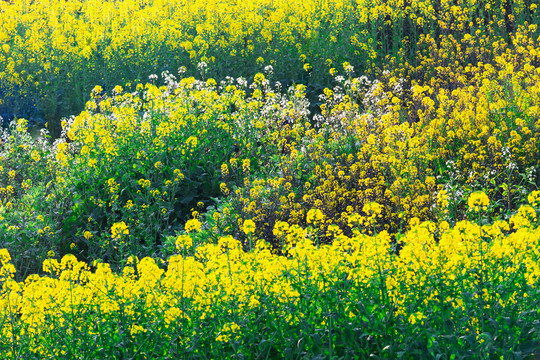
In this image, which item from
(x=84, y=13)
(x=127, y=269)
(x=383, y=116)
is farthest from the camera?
(x=84, y=13)

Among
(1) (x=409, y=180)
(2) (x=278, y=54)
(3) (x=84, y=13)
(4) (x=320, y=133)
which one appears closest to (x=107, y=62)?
(2) (x=278, y=54)

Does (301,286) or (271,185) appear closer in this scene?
(301,286)

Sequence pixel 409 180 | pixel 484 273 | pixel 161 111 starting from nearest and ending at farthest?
1. pixel 484 273
2. pixel 409 180
3. pixel 161 111

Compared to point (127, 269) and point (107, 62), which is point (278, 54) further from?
point (127, 269)

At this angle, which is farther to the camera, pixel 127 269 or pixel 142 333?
pixel 127 269

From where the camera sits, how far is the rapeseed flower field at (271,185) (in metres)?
3.50

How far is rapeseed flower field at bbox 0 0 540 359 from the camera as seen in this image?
3.50m

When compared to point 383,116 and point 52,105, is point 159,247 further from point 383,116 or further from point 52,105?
point 52,105

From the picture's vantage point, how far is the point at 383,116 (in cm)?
684

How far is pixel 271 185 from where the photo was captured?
640 cm

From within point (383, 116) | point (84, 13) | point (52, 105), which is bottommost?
point (383, 116)

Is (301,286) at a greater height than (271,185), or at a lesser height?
lesser

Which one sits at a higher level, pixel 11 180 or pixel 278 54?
pixel 278 54

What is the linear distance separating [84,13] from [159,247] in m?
8.84
